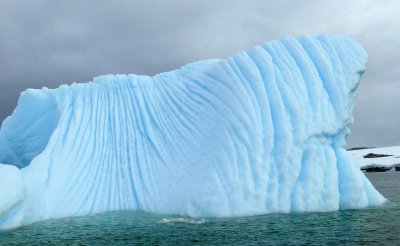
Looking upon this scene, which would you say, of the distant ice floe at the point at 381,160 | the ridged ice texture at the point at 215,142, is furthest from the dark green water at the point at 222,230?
the distant ice floe at the point at 381,160

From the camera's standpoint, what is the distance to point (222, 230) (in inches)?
362

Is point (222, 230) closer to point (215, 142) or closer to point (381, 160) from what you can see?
point (215, 142)

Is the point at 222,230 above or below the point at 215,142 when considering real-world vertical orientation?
below

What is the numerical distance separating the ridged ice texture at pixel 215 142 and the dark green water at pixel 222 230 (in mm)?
763

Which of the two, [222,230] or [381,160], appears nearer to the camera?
[222,230]

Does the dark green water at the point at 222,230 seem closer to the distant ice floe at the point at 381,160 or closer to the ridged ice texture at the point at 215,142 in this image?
the ridged ice texture at the point at 215,142

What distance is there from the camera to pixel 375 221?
32.7 feet

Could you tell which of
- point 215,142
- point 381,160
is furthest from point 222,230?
point 381,160

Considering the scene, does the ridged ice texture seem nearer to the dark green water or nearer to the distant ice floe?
the dark green water

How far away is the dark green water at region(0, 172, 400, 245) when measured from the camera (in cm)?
825

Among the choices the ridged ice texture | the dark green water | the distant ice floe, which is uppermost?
the distant ice floe

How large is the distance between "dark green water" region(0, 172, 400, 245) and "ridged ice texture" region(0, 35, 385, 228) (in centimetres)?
76

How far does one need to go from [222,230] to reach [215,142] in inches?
125

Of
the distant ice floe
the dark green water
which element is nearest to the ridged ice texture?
the dark green water
